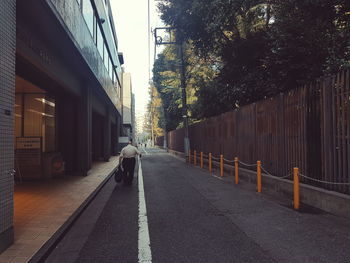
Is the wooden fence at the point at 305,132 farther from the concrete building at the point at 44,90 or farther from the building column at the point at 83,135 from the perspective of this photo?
the building column at the point at 83,135

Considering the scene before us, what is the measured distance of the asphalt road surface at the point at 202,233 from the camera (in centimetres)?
451

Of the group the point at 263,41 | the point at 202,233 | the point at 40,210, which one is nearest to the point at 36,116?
the point at 40,210

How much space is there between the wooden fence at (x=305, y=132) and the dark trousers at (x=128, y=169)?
475 cm

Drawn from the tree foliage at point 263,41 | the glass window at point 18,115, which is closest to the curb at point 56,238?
the glass window at point 18,115

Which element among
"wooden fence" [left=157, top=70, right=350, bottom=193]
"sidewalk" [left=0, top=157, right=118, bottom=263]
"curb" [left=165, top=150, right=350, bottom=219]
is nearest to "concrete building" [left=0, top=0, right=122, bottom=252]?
"sidewalk" [left=0, top=157, right=118, bottom=263]

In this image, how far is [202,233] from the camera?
18.2 ft

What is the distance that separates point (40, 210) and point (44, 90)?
21.6 feet

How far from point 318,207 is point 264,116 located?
16.0 feet

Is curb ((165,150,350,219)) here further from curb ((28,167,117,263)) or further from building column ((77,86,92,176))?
building column ((77,86,92,176))

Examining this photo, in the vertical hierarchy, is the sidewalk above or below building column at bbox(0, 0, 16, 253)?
below

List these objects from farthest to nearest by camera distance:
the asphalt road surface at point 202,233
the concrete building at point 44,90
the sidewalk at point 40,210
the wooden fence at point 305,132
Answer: the wooden fence at point 305,132
the concrete building at point 44,90
the sidewalk at point 40,210
the asphalt road surface at point 202,233

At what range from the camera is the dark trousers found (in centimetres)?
1162

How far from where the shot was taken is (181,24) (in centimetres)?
1781

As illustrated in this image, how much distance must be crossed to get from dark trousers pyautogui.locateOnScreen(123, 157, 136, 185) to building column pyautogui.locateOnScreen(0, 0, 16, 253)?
6.76 meters
